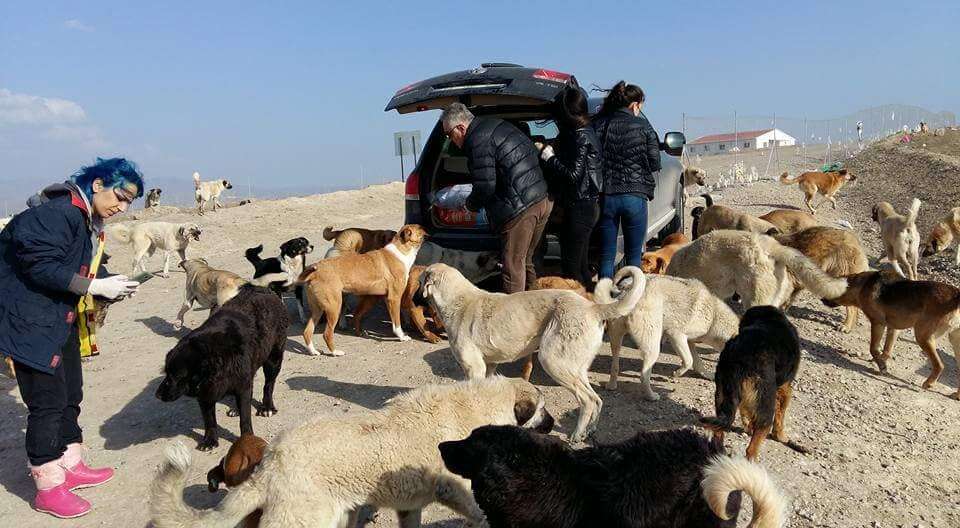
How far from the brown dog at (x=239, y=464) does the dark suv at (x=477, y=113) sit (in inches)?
158

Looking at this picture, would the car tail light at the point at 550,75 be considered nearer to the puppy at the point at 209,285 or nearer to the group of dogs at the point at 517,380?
the group of dogs at the point at 517,380

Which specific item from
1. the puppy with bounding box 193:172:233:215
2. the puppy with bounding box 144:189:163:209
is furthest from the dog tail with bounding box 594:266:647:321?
the puppy with bounding box 144:189:163:209

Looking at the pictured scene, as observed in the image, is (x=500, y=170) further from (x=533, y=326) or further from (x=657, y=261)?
(x=657, y=261)

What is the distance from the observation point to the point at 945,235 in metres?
12.3

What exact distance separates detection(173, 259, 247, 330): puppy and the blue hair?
368 cm

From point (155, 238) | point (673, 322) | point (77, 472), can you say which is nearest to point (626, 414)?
point (673, 322)

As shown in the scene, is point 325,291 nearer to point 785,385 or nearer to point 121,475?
point 121,475

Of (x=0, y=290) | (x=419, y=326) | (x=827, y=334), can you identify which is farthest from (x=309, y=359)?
(x=827, y=334)

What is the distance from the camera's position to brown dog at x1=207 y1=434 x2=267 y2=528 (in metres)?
3.79

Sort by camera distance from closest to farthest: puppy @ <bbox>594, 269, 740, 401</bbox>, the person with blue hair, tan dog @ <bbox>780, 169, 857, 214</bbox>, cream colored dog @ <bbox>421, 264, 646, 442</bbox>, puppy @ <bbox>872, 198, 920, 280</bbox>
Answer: the person with blue hair → cream colored dog @ <bbox>421, 264, 646, 442</bbox> → puppy @ <bbox>594, 269, 740, 401</bbox> → puppy @ <bbox>872, 198, 920, 280</bbox> → tan dog @ <bbox>780, 169, 857, 214</bbox>

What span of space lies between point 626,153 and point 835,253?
3.92 metres

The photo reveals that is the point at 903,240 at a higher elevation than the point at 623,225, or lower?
lower

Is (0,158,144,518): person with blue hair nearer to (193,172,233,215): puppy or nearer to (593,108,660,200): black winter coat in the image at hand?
(593,108,660,200): black winter coat

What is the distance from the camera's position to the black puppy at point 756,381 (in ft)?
14.2
